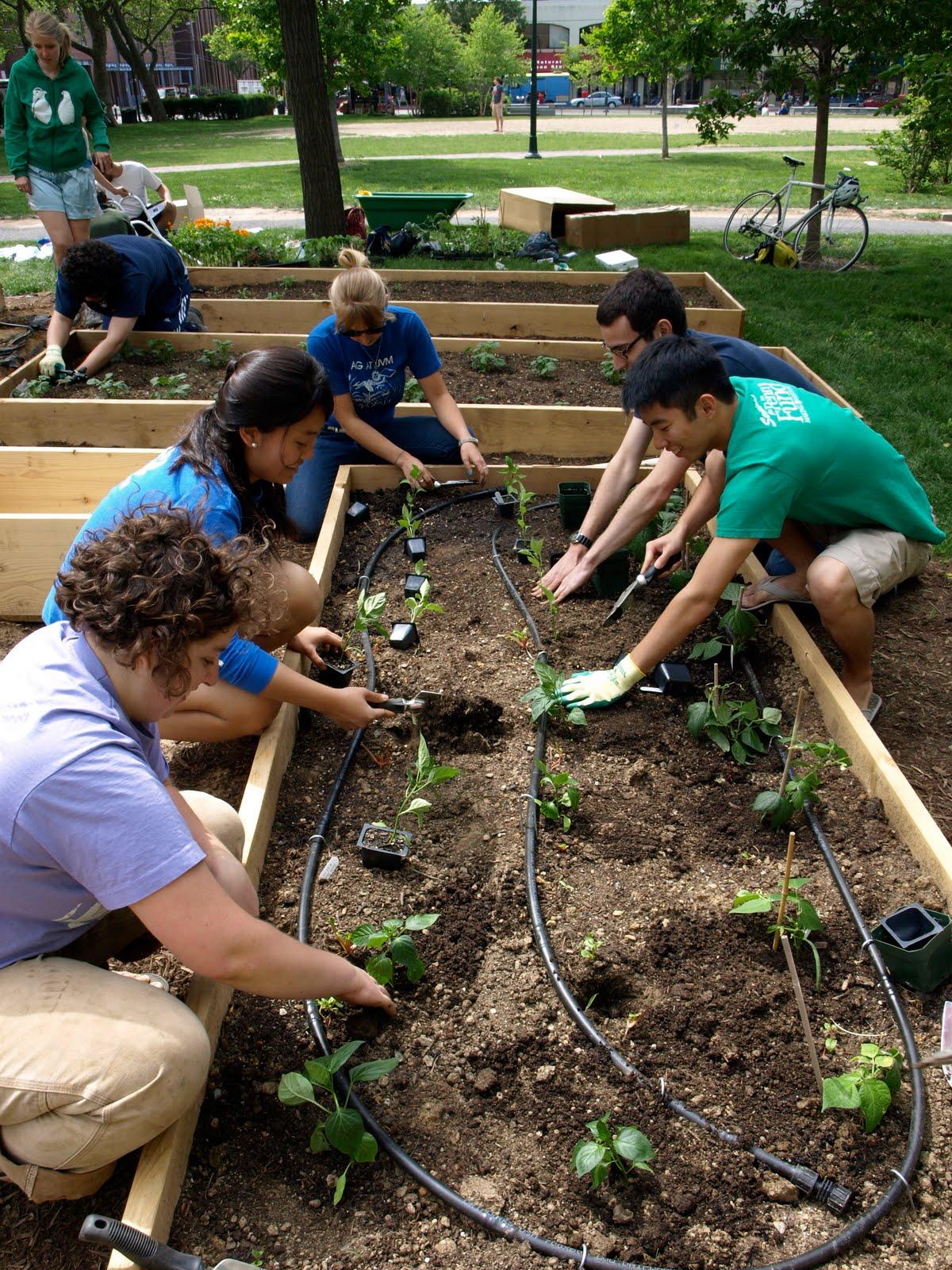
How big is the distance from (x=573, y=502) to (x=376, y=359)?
112 cm

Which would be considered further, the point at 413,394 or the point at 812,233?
the point at 812,233

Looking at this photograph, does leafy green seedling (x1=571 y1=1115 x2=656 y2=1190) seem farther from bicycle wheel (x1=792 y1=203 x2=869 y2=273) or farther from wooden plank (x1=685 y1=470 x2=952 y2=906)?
bicycle wheel (x1=792 y1=203 x2=869 y2=273)

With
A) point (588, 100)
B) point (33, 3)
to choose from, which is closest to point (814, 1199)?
point (33, 3)

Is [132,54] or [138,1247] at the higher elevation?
[132,54]

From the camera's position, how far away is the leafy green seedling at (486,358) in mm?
5895

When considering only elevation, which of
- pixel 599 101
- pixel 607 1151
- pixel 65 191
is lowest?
pixel 607 1151

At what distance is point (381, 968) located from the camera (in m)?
2.10

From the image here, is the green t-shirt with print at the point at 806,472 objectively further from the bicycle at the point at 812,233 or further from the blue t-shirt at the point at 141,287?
the bicycle at the point at 812,233

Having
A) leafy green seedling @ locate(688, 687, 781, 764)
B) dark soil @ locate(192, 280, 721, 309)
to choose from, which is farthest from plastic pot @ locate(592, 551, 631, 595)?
dark soil @ locate(192, 280, 721, 309)

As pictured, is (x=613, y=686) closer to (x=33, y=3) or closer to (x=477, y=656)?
(x=477, y=656)

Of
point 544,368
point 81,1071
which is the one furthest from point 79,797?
point 544,368

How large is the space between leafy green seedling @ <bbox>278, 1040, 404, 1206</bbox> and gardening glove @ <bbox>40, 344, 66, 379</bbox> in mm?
4937

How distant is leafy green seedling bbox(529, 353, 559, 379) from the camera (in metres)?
5.79

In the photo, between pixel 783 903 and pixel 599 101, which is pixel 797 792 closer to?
pixel 783 903
